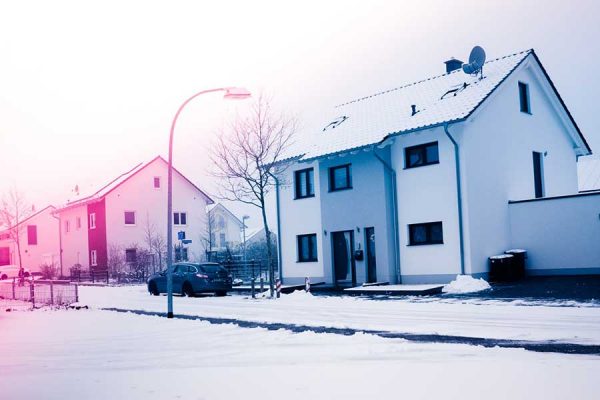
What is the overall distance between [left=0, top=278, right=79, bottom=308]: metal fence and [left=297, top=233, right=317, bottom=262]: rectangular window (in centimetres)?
1017

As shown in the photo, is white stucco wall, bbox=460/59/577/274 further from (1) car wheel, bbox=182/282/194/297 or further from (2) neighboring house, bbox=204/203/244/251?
(2) neighboring house, bbox=204/203/244/251

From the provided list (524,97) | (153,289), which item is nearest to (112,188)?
(153,289)

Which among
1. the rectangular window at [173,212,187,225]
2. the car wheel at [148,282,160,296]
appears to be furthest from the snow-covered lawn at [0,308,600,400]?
the rectangular window at [173,212,187,225]

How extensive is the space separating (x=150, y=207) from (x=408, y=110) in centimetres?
3025

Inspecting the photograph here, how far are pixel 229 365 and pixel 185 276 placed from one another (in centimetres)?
1718

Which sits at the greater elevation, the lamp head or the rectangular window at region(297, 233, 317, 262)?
the lamp head

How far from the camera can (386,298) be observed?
782 inches

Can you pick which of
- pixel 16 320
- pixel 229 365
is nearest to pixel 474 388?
pixel 229 365

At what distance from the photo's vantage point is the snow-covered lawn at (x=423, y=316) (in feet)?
37.0

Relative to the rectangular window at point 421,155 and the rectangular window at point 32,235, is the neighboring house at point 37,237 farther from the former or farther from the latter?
the rectangular window at point 421,155

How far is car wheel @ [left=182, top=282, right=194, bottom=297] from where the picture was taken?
25.3 metres

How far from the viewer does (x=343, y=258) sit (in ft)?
85.8

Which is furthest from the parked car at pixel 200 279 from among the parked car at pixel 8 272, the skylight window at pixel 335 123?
the parked car at pixel 8 272

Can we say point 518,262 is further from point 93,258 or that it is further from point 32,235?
point 32,235
